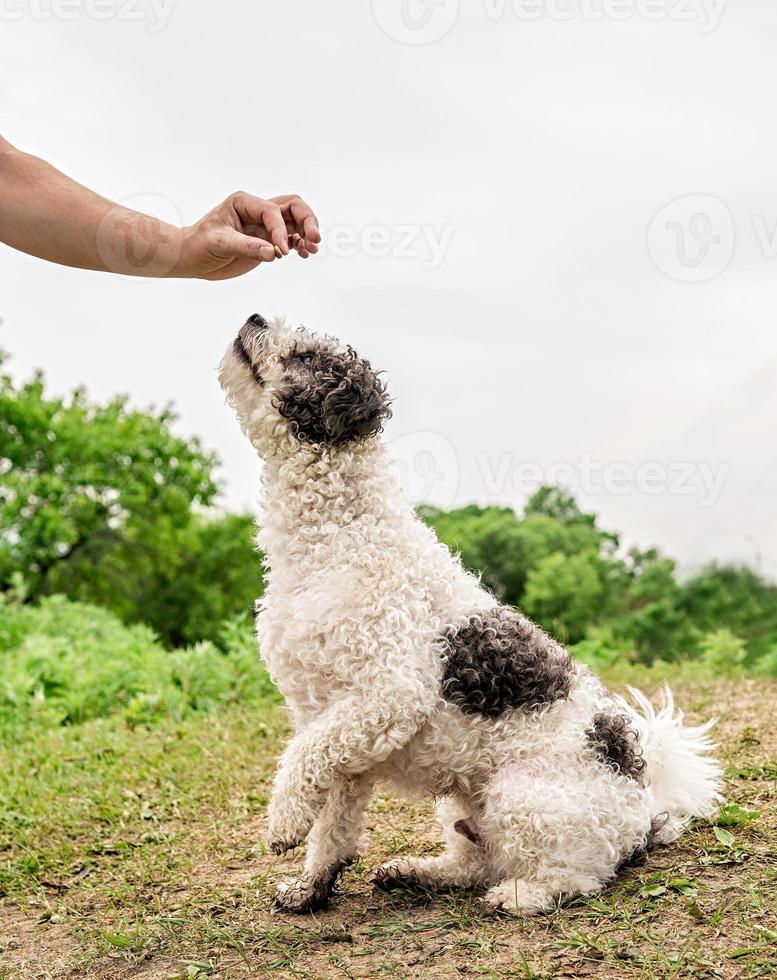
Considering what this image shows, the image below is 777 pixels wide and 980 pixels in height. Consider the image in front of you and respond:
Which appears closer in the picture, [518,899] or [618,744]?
[518,899]

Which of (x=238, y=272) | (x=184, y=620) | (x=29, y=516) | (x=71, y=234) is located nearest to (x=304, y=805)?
(x=238, y=272)

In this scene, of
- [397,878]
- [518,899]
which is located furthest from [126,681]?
[518,899]

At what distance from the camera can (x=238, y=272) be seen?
4602mm

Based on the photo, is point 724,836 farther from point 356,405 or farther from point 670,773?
point 356,405

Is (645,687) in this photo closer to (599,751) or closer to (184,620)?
(599,751)

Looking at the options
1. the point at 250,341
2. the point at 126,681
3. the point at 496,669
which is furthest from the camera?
the point at 126,681

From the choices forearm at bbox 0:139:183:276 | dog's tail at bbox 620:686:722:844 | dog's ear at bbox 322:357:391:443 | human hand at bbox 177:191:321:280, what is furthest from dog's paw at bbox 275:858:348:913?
forearm at bbox 0:139:183:276

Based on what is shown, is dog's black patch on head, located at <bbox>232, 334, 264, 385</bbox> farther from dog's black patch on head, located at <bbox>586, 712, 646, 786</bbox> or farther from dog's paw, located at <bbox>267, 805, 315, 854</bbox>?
dog's black patch on head, located at <bbox>586, 712, 646, 786</bbox>

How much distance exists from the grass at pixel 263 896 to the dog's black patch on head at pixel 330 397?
197 centimetres

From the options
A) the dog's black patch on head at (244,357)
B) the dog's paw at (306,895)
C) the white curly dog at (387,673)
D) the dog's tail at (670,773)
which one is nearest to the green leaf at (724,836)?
the dog's tail at (670,773)

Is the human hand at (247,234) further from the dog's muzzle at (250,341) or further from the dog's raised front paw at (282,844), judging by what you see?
the dog's raised front paw at (282,844)

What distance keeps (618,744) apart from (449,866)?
3.17 ft

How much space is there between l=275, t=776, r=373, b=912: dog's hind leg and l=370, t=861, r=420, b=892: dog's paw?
248mm

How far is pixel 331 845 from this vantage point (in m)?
4.30
